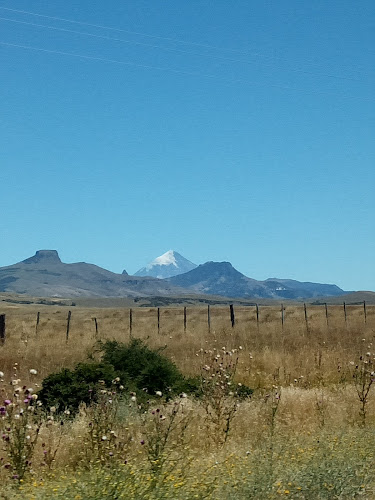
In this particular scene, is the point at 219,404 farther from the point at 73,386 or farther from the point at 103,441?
the point at 73,386

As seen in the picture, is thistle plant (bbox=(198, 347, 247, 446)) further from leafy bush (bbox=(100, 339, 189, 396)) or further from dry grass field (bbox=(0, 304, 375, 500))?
leafy bush (bbox=(100, 339, 189, 396))

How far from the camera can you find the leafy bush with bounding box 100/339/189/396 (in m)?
13.6

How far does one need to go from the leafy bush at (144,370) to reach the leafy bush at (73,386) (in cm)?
47

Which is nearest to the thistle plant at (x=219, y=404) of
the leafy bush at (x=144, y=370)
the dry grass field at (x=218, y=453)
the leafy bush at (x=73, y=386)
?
the dry grass field at (x=218, y=453)

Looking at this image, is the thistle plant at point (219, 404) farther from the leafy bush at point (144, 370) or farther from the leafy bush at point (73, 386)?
the leafy bush at point (144, 370)

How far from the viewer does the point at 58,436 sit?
869 cm

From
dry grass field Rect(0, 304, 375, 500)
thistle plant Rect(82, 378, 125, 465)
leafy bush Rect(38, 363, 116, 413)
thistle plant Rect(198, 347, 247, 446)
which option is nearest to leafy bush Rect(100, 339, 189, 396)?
leafy bush Rect(38, 363, 116, 413)

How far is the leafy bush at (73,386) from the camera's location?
480 inches

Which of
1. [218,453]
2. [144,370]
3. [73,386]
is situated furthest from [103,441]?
[144,370]

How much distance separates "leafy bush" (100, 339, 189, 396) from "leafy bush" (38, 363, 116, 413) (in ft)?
1.54

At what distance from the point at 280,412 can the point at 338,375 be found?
5271 mm

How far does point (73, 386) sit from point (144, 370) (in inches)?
80.5

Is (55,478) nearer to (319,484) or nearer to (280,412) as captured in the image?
(319,484)

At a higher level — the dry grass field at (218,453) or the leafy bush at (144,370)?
the leafy bush at (144,370)
